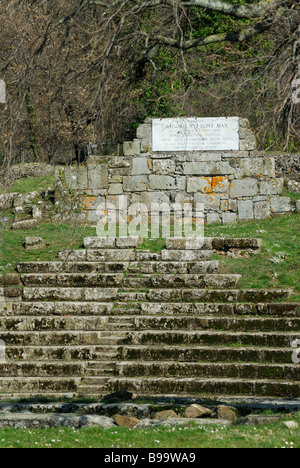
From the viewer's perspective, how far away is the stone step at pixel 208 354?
895 centimetres

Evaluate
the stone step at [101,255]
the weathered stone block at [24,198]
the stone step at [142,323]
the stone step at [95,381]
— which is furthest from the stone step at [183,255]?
the weathered stone block at [24,198]

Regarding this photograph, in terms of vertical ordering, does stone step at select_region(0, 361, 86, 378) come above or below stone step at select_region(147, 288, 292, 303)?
below

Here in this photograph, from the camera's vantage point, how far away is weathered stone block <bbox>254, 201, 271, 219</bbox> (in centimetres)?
1591

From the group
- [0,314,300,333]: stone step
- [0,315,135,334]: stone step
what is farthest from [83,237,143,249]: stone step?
[0,315,135,334]: stone step

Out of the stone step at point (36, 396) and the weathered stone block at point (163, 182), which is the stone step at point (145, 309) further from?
the weathered stone block at point (163, 182)

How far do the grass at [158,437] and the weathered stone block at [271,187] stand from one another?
9.82 meters

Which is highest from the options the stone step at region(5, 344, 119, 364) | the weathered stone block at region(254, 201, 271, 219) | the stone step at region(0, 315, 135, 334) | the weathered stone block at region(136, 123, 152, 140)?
the weathered stone block at region(136, 123, 152, 140)

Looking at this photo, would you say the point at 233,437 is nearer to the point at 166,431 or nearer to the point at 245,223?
the point at 166,431

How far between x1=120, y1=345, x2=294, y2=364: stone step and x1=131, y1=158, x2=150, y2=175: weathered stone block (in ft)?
24.2

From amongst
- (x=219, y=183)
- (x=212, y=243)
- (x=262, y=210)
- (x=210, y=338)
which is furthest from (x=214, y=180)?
(x=210, y=338)

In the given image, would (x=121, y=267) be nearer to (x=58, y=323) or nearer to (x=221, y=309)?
(x=58, y=323)

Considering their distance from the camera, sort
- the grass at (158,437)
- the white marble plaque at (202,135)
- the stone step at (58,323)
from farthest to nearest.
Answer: the white marble plaque at (202,135) → the stone step at (58,323) → the grass at (158,437)

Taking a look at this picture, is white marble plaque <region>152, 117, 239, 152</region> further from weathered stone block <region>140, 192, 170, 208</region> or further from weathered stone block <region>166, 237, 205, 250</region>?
weathered stone block <region>166, 237, 205, 250</region>
